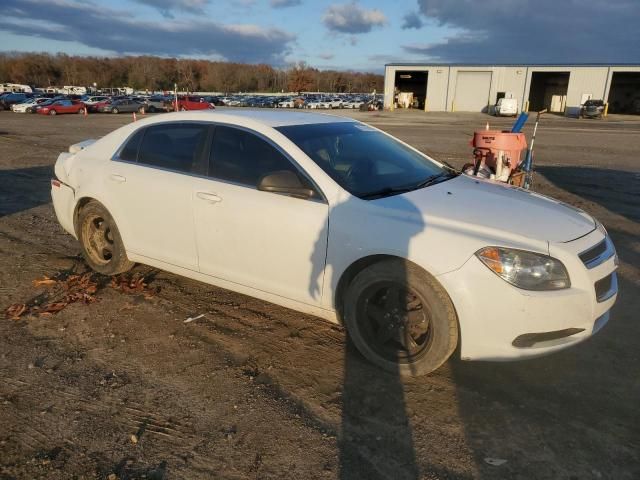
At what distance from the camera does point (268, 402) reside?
118 inches

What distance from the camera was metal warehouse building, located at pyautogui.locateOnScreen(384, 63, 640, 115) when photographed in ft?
171

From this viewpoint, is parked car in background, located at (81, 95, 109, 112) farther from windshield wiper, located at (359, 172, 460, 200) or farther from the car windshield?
windshield wiper, located at (359, 172, 460, 200)

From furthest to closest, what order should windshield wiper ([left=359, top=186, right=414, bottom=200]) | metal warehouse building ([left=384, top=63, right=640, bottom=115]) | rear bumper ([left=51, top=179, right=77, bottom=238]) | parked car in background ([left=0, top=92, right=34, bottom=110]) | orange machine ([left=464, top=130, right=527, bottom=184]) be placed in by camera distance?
metal warehouse building ([left=384, top=63, right=640, bottom=115])
parked car in background ([left=0, top=92, right=34, bottom=110])
orange machine ([left=464, top=130, right=527, bottom=184])
rear bumper ([left=51, top=179, right=77, bottom=238])
windshield wiper ([left=359, top=186, right=414, bottom=200])

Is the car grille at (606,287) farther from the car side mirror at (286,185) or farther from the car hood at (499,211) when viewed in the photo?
the car side mirror at (286,185)

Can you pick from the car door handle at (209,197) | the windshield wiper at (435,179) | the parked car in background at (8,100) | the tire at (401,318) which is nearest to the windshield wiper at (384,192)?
the windshield wiper at (435,179)

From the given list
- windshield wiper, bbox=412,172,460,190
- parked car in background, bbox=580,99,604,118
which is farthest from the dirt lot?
parked car in background, bbox=580,99,604,118

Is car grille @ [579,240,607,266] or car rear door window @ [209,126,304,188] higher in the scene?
car rear door window @ [209,126,304,188]

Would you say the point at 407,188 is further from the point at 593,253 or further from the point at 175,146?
the point at 175,146

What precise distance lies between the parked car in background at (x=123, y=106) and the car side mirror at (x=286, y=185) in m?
45.8

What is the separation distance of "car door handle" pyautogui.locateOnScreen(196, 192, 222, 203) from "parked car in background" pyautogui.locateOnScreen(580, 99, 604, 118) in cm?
5070

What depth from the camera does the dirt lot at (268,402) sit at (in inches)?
98.1

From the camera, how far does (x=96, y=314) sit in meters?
4.12

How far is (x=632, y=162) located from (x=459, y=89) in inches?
1814

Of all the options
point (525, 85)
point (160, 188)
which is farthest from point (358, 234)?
point (525, 85)
